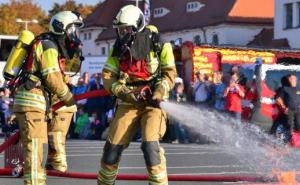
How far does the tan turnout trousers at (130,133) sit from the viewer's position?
883 centimetres

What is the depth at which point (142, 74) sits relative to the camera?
9.07 meters

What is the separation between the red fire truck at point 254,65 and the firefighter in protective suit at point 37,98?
A: 10129 mm

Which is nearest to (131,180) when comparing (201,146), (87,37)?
(201,146)

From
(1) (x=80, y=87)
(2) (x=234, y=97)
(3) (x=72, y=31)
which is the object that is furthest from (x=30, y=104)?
(1) (x=80, y=87)

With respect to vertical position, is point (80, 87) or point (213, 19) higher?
point (213, 19)

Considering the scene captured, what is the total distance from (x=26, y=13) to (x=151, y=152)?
85568mm

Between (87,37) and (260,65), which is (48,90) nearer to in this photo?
(260,65)

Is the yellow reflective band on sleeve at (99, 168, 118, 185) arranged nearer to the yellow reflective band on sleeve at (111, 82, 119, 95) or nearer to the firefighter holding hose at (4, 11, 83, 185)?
the firefighter holding hose at (4, 11, 83, 185)

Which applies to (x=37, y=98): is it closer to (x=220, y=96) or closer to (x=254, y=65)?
(x=220, y=96)

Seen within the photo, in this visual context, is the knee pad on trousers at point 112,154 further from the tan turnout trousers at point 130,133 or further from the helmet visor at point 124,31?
the helmet visor at point 124,31

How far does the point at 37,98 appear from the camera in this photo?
927 cm

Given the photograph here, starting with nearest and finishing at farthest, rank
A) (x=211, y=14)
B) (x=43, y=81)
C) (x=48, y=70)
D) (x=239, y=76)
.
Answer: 1. (x=48, y=70)
2. (x=43, y=81)
3. (x=239, y=76)
4. (x=211, y=14)

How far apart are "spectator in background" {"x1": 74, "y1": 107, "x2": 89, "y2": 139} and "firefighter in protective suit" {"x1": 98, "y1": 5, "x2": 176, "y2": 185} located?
15.2 meters

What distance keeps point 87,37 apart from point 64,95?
84.3 m
